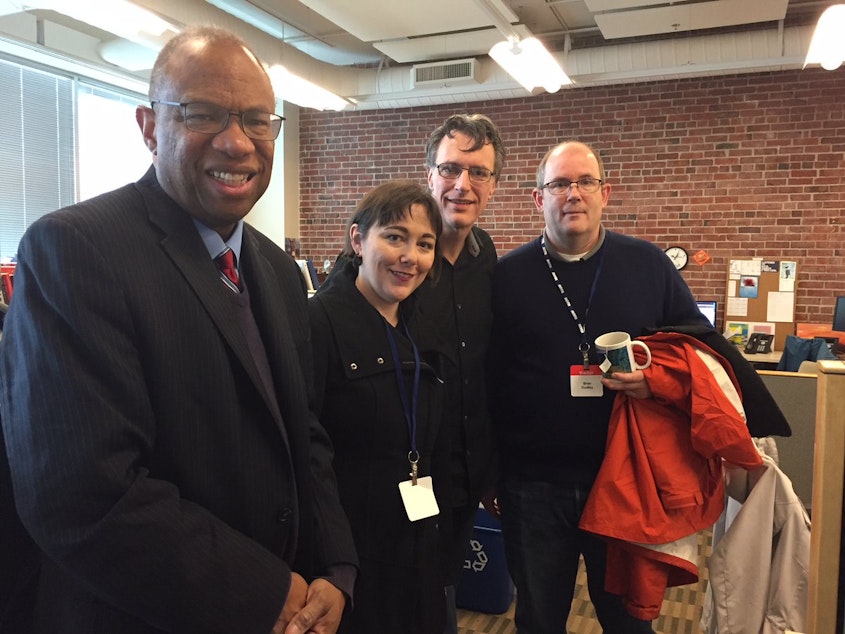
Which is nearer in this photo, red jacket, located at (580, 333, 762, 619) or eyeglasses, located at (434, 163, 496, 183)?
red jacket, located at (580, 333, 762, 619)

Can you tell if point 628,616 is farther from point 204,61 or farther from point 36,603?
point 204,61

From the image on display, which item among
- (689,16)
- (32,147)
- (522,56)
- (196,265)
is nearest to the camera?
(196,265)

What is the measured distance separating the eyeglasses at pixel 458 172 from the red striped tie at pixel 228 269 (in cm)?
90

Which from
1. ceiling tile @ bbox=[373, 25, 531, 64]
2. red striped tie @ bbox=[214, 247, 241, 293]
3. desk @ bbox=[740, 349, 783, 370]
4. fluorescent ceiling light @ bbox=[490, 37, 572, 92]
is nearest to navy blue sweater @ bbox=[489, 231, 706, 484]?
red striped tie @ bbox=[214, 247, 241, 293]

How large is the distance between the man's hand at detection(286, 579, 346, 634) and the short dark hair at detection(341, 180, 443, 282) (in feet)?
2.58

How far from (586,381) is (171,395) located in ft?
3.77

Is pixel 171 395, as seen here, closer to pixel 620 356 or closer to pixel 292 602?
pixel 292 602

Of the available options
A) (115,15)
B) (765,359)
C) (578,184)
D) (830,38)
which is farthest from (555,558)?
(765,359)

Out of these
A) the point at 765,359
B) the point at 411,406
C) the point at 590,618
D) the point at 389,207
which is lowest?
the point at 590,618

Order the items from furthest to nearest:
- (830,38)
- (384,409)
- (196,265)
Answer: (830,38)
(384,409)
(196,265)

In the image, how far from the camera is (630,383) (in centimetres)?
164

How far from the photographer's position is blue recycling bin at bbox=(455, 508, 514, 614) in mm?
2729

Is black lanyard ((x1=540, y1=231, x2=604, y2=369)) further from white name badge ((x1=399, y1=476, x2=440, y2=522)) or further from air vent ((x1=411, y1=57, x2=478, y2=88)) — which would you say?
air vent ((x1=411, y1=57, x2=478, y2=88))

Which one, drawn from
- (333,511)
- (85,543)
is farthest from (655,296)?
(85,543)
